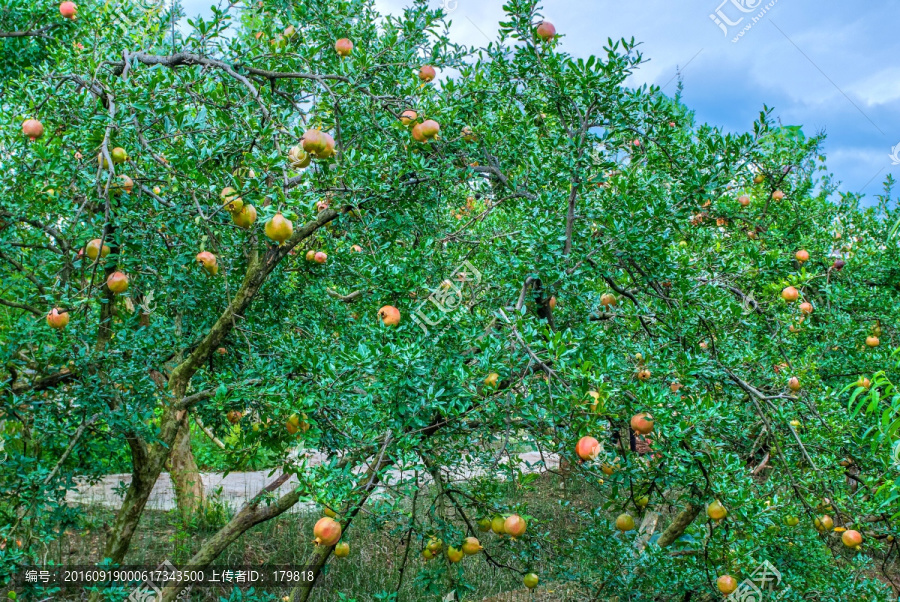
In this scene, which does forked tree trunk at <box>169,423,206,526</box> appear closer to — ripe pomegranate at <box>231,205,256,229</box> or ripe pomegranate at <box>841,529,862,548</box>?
ripe pomegranate at <box>231,205,256,229</box>

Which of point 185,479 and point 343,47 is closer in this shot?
point 343,47

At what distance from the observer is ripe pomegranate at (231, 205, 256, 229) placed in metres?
2.23

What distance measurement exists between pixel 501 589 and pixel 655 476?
3069 mm

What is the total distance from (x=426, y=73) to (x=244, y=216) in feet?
4.93

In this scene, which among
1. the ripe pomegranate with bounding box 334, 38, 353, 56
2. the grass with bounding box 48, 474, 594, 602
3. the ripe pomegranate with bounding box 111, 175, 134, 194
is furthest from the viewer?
the grass with bounding box 48, 474, 594, 602

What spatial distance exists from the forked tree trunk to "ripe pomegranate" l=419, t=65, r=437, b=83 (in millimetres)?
3908

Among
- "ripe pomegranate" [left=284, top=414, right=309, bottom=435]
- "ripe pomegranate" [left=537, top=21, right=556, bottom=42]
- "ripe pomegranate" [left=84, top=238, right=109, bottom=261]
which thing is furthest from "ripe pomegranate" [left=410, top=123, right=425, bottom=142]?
"ripe pomegranate" [left=84, top=238, right=109, bottom=261]

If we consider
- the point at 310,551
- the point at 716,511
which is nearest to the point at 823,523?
the point at 716,511

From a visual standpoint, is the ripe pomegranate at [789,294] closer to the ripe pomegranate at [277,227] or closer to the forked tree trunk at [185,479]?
the ripe pomegranate at [277,227]

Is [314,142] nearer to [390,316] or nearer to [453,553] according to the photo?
[390,316]

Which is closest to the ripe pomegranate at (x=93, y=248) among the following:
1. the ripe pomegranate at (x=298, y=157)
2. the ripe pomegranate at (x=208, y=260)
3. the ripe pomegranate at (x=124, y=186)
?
the ripe pomegranate at (x=124, y=186)

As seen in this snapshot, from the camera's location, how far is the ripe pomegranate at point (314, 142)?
2.19 metres

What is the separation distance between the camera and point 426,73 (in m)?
3.32

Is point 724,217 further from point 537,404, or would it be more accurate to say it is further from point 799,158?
point 537,404
